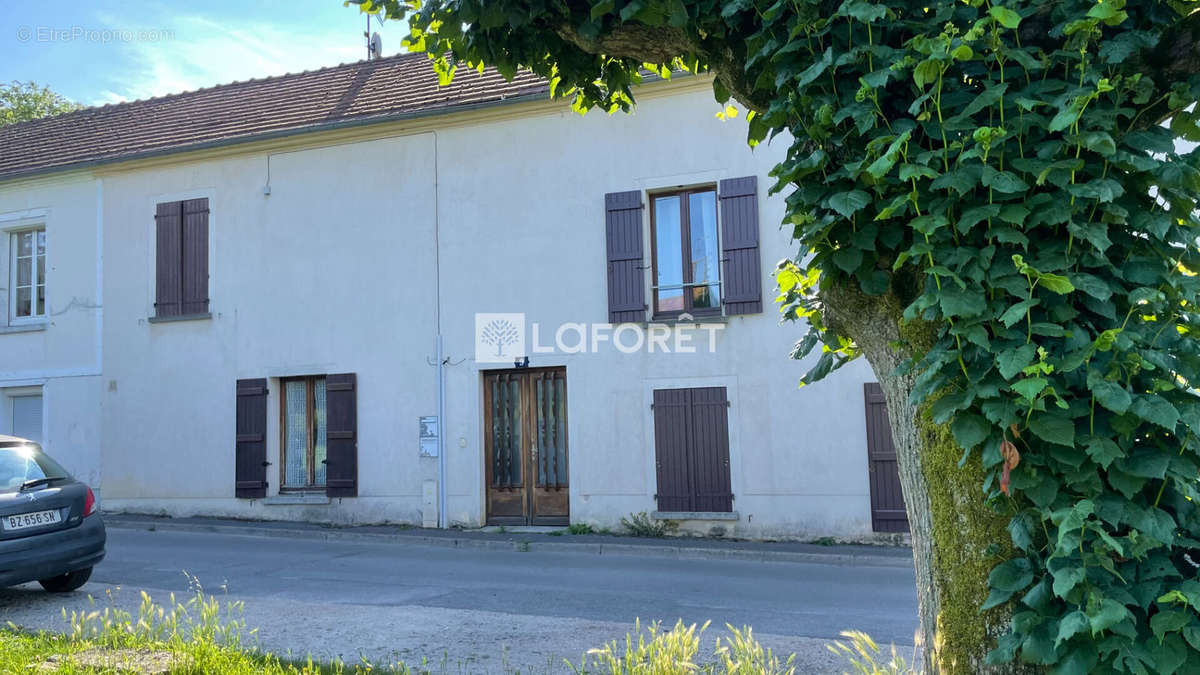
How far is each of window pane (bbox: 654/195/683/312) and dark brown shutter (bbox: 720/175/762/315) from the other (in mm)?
656

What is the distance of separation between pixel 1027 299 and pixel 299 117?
13951mm

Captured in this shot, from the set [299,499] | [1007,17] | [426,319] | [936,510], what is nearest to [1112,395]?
[936,510]

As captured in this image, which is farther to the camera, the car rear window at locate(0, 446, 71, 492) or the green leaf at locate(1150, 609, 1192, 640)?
the car rear window at locate(0, 446, 71, 492)

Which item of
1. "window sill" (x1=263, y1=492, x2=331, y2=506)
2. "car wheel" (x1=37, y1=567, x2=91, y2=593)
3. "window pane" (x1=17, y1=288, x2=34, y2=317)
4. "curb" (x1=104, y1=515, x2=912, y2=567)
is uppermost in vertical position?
"window pane" (x1=17, y1=288, x2=34, y2=317)

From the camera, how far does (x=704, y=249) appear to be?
496 inches

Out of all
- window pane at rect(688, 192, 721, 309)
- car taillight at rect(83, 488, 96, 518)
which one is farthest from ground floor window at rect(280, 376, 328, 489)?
car taillight at rect(83, 488, 96, 518)

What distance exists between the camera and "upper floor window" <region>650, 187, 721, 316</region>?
12508 mm

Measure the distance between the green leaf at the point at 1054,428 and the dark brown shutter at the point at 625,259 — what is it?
9843 mm

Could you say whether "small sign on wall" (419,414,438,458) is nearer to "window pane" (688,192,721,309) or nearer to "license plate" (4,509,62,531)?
"window pane" (688,192,721,309)

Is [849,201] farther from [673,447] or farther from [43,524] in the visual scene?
[673,447]

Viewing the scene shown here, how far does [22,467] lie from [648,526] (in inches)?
281

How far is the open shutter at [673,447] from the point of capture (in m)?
12.2

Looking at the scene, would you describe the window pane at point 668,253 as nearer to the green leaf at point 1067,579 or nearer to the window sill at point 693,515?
the window sill at point 693,515

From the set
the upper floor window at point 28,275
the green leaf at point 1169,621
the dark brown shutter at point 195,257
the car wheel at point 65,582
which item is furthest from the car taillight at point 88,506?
the upper floor window at point 28,275
